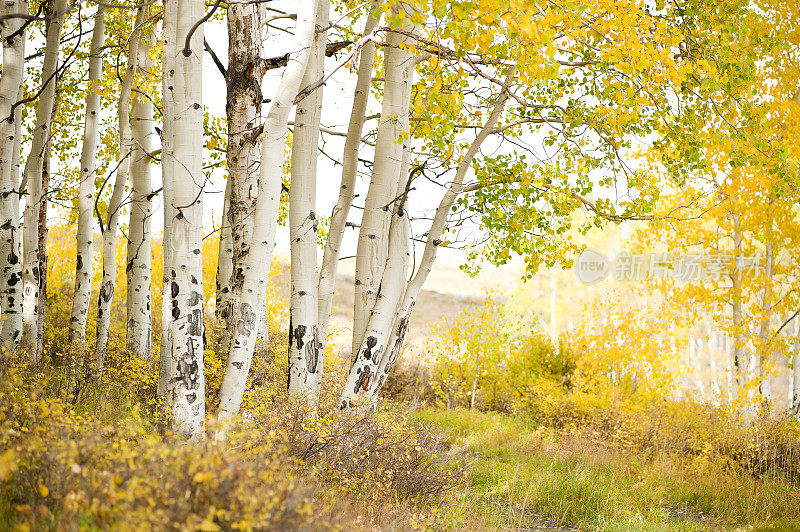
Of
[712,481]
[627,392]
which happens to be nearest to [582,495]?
[712,481]

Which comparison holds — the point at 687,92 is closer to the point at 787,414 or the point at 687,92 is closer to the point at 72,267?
the point at 787,414

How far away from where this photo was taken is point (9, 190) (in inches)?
217

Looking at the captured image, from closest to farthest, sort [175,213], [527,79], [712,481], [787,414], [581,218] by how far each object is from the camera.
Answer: [175,213], [527,79], [712,481], [787,414], [581,218]

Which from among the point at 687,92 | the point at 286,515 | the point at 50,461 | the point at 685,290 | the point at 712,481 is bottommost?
the point at 712,481

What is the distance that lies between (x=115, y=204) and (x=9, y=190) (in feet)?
4.66

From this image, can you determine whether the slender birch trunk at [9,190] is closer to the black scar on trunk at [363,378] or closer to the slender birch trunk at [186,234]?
the slender birch trunk at [186,234]

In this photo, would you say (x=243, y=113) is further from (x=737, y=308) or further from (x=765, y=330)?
(x=765, y=330)

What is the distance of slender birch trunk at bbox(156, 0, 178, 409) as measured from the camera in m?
3.63

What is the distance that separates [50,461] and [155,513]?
2.23ft

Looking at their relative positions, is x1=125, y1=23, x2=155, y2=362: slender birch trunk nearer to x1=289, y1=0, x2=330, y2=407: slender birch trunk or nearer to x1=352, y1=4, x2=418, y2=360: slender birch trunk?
x1=289, y1=0, x2=330, y2=407: slender birch trunk

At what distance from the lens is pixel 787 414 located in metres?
8.00

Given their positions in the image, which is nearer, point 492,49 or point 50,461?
point 50,461

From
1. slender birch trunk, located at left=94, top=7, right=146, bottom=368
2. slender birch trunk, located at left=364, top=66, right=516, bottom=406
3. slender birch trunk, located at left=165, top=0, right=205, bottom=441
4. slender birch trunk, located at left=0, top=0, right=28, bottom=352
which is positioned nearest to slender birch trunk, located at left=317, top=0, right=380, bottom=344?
slender birch trunk, located at left=364, top=66, right=516, bottom=406

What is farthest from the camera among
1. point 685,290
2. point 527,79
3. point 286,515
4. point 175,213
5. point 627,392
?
point 627,392
